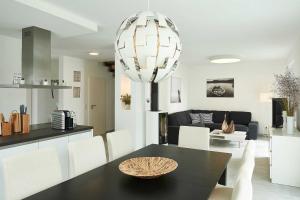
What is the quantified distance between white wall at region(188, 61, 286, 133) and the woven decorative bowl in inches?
229

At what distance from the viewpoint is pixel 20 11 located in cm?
243

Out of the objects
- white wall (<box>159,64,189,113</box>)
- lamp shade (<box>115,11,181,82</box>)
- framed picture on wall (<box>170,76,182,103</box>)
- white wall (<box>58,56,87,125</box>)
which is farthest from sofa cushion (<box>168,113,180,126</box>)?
lamp shade (<box>115,11,181,82</box>)

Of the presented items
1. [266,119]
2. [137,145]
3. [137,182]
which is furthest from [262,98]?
[137,182]

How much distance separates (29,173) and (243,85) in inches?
265

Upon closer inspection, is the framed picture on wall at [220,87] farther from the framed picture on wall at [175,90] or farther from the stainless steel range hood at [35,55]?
the stainless steel range hood at [35,55]

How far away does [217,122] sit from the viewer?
23.0 feet

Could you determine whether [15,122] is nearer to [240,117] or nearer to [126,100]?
[126,100]

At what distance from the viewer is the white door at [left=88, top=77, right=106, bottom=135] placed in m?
6.62

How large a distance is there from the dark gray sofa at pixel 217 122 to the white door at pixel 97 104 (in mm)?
2320

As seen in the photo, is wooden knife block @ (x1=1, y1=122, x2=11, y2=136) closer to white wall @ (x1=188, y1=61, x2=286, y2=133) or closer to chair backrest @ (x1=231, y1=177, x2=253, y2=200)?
chair backrest @ (x1=231, y1=177, x2=253, y2=200)

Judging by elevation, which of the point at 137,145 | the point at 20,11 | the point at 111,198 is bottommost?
the point at 137,145

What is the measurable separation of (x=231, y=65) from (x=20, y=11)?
20.5 feet

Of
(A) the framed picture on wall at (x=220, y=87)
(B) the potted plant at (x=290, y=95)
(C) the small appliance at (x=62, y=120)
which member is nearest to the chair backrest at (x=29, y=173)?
(C) the small appliance at (x=62, y=120)

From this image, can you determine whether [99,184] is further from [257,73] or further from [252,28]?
[257,73]
